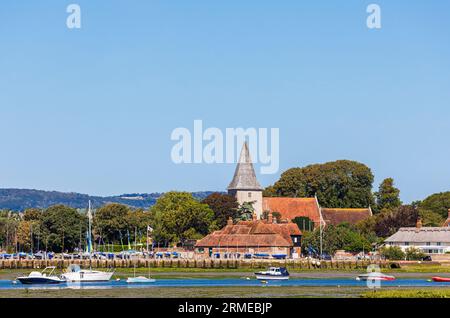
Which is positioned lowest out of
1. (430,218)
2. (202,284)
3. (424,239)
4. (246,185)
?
(202,284)

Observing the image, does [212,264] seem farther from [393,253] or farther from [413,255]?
[413,255]

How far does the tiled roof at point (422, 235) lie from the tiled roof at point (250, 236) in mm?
12974

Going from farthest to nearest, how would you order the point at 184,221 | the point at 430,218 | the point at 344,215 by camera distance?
1. the point at 344,215
2. the point at 430,218
3. the point at 184,221

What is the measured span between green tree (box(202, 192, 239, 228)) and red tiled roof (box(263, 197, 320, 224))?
9770 millimetres

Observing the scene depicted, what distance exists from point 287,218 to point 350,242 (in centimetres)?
2195

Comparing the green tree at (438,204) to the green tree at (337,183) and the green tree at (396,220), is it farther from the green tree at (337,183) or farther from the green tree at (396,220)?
the green tree at (337,183)

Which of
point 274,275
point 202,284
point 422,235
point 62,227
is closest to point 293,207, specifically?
point 422,235

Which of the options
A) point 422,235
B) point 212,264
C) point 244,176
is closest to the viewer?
point 212,264

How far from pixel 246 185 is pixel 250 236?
28.4 meters

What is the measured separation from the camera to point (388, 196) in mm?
161625

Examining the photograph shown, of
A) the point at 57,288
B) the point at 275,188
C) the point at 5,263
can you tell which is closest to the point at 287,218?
the point at 275,188

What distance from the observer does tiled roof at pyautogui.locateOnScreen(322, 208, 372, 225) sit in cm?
15512

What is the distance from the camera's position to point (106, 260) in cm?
11856
